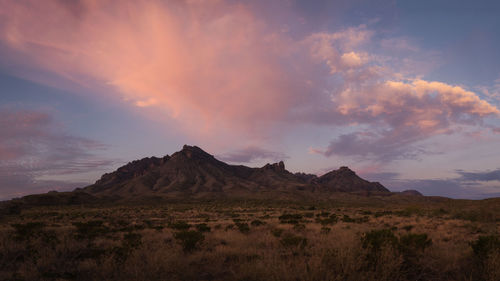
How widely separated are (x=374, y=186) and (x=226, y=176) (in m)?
123

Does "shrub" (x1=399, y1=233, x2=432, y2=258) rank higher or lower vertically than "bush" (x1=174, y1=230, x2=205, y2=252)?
higher

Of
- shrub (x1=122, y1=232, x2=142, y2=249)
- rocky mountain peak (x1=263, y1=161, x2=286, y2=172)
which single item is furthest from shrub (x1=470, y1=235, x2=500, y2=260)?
rocky mountain peak (x1=263, y1=161, x2=286, y2=172)

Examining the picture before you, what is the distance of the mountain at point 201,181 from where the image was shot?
117 metres

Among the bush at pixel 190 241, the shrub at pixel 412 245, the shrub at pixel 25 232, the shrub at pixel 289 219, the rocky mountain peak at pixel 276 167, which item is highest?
the rocky mountain peak at pixel 276 167

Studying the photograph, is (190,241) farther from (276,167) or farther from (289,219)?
(276,167)

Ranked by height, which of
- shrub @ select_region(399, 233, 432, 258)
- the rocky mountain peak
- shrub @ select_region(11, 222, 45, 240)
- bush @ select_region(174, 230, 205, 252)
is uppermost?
the rocky mountain peak

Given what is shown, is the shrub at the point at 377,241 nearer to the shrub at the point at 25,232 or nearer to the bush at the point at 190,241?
the bush at the point at 190,241

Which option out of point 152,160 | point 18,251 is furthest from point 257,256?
point 152,160

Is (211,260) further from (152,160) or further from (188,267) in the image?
(152,160)

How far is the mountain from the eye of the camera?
117 meters

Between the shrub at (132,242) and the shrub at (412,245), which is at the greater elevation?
the shrub at (412,245)

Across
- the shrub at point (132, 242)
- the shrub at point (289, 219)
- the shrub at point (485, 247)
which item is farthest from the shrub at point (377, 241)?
the shrub at point (289, 219)

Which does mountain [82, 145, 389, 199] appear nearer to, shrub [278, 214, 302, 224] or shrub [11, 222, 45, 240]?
shrub [278, 214, 302, 224]

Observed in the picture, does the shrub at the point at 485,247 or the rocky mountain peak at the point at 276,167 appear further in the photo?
the rocky mountain peak at the point at 276,167
